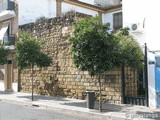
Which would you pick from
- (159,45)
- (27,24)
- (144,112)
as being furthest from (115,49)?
(27,24)

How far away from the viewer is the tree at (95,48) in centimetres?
910

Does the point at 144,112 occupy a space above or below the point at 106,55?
below

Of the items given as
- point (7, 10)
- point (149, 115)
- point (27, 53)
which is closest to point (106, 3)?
point (7, 10)

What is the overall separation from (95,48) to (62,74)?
546 centimetres

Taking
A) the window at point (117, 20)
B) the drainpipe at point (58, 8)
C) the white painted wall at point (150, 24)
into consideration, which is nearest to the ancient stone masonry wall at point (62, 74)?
the white painted wall at point (150, 24)

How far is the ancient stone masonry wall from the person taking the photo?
1152 cm

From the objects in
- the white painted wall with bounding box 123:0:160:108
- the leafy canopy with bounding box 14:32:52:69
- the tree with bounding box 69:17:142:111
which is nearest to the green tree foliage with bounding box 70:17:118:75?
the tree with bounding box 69:17:142:111

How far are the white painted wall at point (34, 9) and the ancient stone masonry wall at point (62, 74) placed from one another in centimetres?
125

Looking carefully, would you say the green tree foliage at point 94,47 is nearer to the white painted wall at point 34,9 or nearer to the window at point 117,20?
the white painted wall at point 34,9

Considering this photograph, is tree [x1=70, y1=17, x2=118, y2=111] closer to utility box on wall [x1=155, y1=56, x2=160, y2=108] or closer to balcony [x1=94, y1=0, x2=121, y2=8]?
utility box on wall [x1=155, y1=56, x2=160, y2=108]

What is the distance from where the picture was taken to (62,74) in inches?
555

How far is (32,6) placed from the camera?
1827 centimetres

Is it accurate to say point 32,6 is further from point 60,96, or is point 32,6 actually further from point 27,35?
point 60,96

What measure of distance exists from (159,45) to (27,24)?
10.6m
